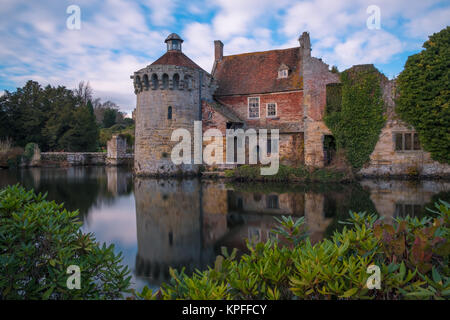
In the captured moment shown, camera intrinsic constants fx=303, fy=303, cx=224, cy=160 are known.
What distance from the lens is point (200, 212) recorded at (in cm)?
1146

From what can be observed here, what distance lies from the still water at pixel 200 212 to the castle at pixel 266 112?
4.65 meters

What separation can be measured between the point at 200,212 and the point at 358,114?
1464 cm

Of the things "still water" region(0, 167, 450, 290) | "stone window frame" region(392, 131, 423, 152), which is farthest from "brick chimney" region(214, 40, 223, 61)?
"stone window frame" region(392, 131, 423, 152)

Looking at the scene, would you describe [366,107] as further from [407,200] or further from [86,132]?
[86,132]

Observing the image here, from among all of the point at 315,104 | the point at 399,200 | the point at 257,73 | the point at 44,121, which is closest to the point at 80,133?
the point at 44,121

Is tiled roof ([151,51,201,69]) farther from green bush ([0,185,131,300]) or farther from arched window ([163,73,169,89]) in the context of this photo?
green bush ([0,185,131,300])

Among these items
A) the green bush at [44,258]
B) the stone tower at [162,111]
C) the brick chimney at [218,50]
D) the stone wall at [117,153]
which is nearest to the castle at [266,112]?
the stone tower at [162,111]

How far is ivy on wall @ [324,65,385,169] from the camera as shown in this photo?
2067cm

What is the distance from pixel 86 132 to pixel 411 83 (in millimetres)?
39458

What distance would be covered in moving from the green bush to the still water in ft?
6.76

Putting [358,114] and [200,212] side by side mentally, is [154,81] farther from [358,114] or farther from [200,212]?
[358,114]

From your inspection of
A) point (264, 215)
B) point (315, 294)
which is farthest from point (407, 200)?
point (315, 294)

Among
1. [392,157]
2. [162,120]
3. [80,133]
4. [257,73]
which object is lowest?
[392,157]

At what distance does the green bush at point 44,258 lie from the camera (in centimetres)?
310
